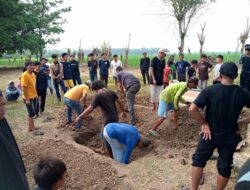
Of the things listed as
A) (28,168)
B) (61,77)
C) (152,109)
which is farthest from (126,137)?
(61,77)

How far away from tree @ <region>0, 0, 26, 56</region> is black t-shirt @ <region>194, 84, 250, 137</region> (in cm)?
1915

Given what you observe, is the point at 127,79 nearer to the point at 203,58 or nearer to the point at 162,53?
the point at 162,53

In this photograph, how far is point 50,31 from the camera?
2614cm

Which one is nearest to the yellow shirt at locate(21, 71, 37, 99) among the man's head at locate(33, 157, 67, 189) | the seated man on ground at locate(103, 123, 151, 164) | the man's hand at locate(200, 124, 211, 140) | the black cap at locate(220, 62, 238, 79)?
the seated man on ground at locate(103, 123, 151, 164)

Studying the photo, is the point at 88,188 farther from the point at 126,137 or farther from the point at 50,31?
the point at 50,31

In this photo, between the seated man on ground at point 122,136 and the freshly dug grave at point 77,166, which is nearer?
the freshly dug grave at point 77,166

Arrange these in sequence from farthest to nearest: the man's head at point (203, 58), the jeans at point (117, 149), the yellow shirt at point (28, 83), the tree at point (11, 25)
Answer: the tree at point (11, 25) → the man's head at point (203, 58) → the yellow shirt at point (28, 83) → the jeans at point (117, 149)

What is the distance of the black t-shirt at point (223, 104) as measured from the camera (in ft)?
10.9

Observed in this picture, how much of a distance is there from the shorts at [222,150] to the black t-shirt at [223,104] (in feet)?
0.28

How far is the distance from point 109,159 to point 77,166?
1.75 feet

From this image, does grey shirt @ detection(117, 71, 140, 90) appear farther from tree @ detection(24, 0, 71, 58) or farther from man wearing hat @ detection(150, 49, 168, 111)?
tree @ detection(24, 0, 71, 58)

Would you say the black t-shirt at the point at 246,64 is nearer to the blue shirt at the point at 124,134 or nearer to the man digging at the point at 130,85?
the man digging at the point at 130,85

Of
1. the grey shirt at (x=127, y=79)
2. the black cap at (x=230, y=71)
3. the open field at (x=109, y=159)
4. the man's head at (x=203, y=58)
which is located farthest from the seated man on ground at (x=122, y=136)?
the man's head at (x=203, y=58)

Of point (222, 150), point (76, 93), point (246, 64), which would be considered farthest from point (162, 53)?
point (222, 150)
